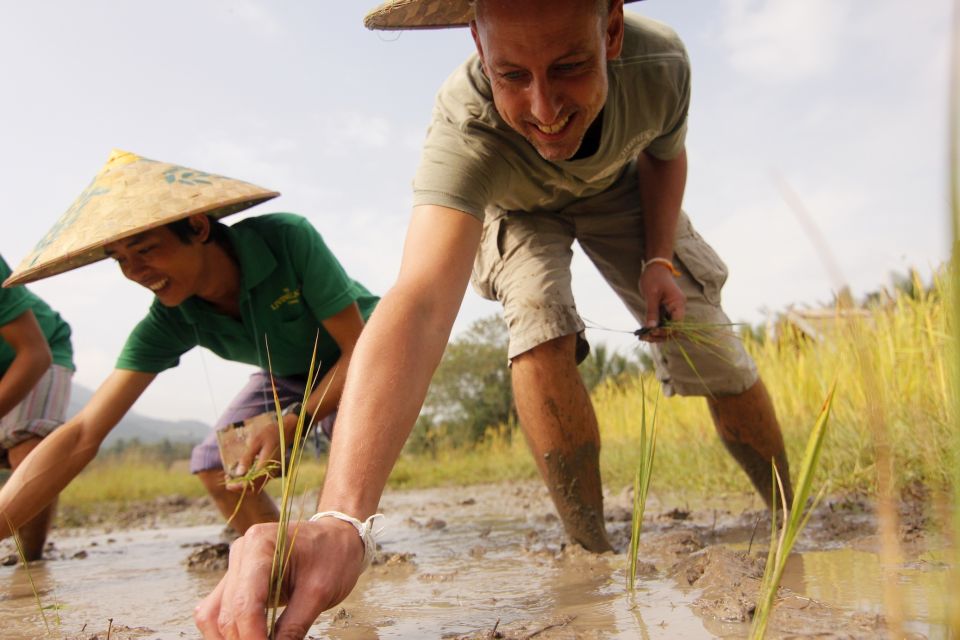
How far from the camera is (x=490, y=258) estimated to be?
114 inches

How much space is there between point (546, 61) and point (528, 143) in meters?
0.49

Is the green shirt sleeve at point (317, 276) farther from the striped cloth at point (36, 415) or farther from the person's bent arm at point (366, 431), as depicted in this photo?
the striped cloth at point (36, 415)

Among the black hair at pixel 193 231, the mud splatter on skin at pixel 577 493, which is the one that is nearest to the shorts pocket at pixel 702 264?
the mud splatter on skin at pixel 577 493

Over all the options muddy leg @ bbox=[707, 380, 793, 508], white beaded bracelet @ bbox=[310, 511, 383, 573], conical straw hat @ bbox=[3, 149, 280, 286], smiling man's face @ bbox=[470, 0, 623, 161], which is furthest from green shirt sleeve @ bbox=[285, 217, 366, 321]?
white beaded bracelet @ bbox=[310, 511, 383, 573]

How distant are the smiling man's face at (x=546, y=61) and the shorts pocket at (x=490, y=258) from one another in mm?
780

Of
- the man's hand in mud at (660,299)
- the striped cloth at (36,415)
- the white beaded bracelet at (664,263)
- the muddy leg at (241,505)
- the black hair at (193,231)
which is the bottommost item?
the muddy leg at (241,505)

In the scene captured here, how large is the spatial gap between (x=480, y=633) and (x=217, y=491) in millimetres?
2078

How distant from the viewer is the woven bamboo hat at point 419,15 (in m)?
2.04

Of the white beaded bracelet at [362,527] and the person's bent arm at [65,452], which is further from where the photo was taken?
the person's bent arm at [65,452]

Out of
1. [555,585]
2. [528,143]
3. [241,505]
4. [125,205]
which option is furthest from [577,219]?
[241,505]

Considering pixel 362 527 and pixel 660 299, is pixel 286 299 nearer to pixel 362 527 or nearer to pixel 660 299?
pixel 660 299

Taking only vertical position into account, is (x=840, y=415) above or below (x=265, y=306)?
below

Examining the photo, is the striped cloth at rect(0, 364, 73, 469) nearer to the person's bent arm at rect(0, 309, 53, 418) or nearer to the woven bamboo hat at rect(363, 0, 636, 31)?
the person's bent arm at rect(0, 309, 53, 418)

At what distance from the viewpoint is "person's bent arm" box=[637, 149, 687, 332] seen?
8.96 ft
